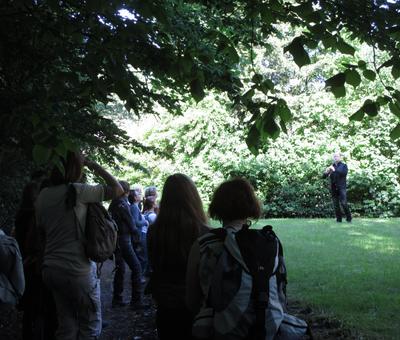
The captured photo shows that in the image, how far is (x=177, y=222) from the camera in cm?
357

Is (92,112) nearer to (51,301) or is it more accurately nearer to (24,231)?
(24,231)

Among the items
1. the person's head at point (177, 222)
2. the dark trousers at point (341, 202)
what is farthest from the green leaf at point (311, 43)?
the dark trousers at point (341, 202)

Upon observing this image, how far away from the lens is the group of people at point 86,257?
3.06 m

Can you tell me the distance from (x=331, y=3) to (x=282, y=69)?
92.4 feet

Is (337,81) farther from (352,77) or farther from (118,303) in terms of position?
(118,303)

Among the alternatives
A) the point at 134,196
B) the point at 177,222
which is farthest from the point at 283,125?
the point at 134,196

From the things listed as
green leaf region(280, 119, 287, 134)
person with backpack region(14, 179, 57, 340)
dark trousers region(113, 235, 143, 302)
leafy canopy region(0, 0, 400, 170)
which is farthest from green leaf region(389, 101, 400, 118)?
dark trousers region(113, 235, 143, 302)

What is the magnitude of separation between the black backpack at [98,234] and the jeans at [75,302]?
204 mm

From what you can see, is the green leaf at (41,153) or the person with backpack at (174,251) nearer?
the green leaf at (41,153)

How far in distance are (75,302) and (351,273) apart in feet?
16.8

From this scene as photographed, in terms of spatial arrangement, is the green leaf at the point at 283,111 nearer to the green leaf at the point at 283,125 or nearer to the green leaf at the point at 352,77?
the green leaf at the point at 283,125

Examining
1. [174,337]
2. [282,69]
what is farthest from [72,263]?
[282,69]

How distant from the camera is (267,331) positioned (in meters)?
2.61


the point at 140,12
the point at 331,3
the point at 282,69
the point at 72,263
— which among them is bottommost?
the point at 72,263
